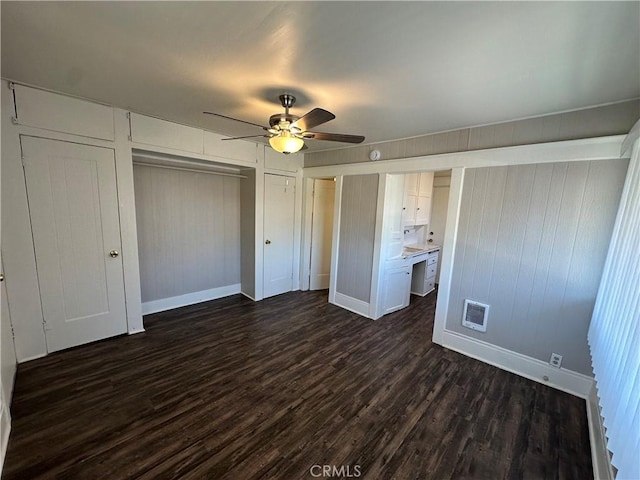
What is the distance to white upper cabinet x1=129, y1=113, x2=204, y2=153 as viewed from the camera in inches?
111

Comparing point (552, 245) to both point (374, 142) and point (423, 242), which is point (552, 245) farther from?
point (423, 242)

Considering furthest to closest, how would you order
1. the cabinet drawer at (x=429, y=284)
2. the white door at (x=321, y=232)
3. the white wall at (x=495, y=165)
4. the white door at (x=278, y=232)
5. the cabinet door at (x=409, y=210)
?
1. the cabinet drawer at (x=429, y=284)
2. the white door at (x=321, y=232)
3. the white door at (x=278, y=232)
4. the cabinet door at (x=409, y=210)
5. the white wall at (x=495, y=165)

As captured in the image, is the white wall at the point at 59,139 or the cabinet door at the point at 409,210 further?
the cabinet door at the point at 409,210

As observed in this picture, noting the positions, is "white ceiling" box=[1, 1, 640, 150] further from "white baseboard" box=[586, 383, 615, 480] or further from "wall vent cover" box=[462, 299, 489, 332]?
"white baseboard" box=[586, 383, 615, 480]

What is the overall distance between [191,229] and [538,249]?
169 inches

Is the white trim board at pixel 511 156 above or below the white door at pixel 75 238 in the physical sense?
above

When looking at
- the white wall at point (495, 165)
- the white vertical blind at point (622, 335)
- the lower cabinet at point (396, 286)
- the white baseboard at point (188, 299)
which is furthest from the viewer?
the lower cabinet at point (396, 286)

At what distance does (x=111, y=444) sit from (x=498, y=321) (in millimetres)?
3452

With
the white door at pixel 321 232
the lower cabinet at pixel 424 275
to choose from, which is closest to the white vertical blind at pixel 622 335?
the lower cabinet at pixel 424 275

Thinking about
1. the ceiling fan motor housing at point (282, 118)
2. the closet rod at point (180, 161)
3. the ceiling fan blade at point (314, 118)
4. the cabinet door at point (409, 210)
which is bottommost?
the cabinet door at point (409, 210)

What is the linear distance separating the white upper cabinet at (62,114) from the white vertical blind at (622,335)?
4211 millimetres

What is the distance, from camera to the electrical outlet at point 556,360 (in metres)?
2.41

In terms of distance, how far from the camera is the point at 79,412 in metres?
1.95

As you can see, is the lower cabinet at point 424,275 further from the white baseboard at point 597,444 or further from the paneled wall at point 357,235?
the white baseboard at point 597,444
